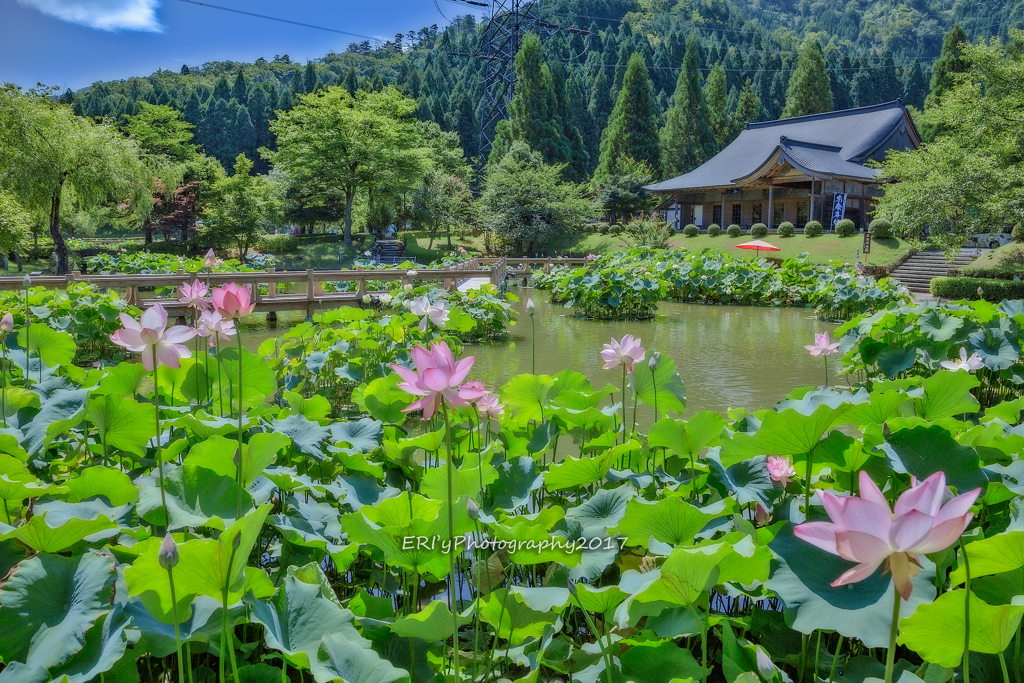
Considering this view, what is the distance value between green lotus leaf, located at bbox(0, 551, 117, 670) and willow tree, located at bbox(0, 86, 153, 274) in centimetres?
1828

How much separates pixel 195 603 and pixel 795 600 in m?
1.09

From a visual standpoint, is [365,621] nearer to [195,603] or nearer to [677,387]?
[195,603]

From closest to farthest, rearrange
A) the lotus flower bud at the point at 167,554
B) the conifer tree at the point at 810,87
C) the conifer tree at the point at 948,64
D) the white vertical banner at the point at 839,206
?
the lotus flower bud at the point at 167,554 < the white vertical banner at the point at 839,206 < the conifer tree at the point at 948,64 < the conifer tree at the point at 810,87

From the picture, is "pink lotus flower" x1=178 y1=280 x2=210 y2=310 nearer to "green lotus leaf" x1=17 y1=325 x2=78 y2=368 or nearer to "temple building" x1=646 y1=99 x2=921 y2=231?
"green lotus leaf" x1=17 y1=325 x2=78 y2=368

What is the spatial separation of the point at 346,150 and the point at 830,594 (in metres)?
27.4

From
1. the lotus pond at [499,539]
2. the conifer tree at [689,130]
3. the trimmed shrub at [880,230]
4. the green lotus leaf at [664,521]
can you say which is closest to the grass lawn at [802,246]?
the trimmed shrub at [880,230]

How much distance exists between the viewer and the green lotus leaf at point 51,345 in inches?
126

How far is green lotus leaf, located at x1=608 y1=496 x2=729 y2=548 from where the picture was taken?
1.51 meters

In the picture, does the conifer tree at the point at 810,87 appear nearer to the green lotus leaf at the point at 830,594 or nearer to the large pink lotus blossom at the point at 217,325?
the large pink lotus blossom at the point at 217,325

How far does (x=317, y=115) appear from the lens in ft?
85.9

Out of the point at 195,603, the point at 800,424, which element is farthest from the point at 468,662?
the point at 800,424

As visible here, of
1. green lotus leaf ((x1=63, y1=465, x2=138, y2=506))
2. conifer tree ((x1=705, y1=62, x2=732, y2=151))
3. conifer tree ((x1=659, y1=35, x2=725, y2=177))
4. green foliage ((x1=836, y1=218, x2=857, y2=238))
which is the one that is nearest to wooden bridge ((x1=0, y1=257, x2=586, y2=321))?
green lotus leaf ((x1=63, y1=465, x2=138, y2=506))

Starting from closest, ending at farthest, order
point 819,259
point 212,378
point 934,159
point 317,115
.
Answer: point 212,378 < point 934,159 < point 819,259 < point 317,115

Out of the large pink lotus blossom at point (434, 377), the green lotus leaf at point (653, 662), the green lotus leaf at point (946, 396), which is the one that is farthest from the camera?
the green lotus leaf at point (946, 396)
